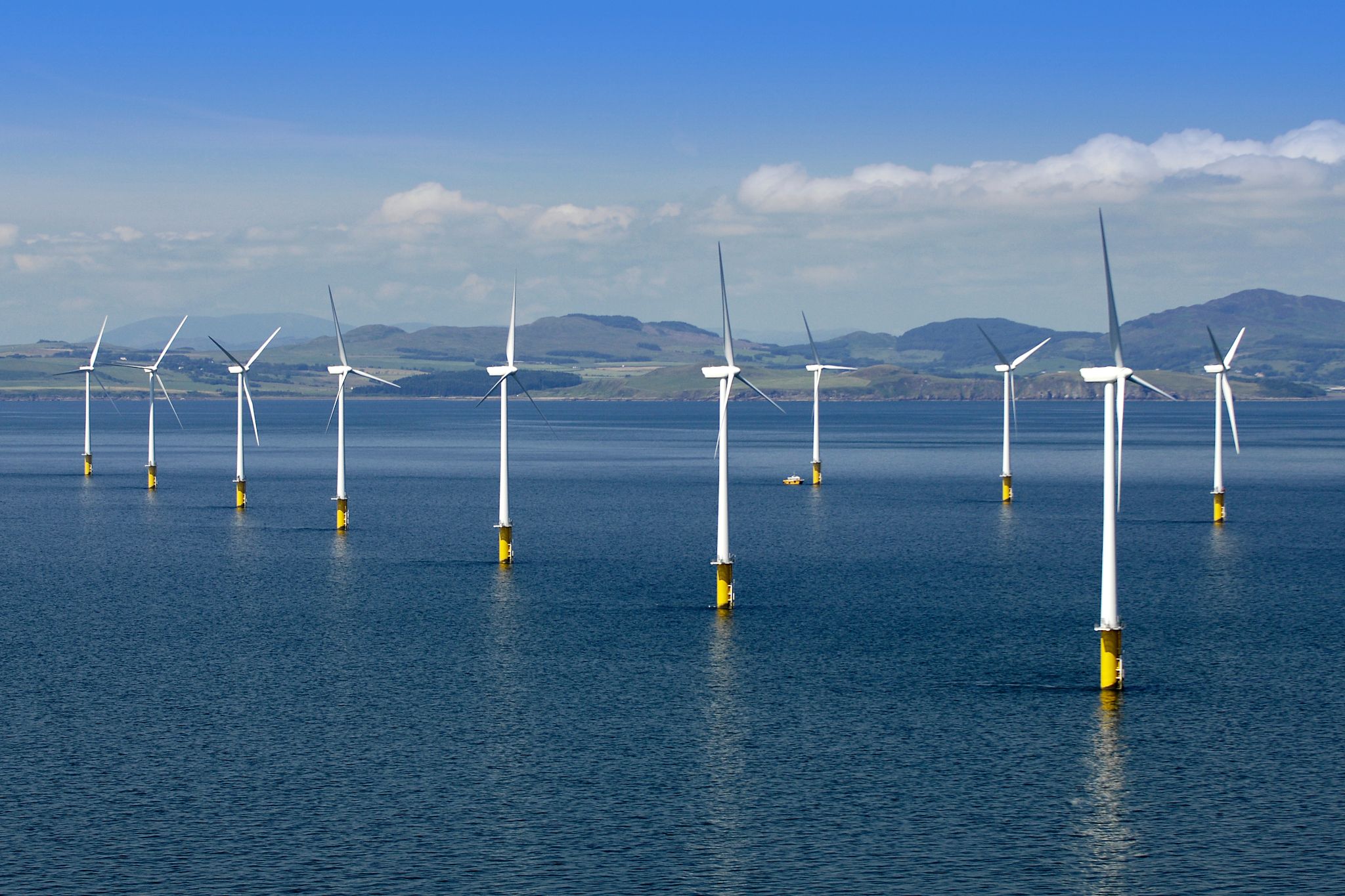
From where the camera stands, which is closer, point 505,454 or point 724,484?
point 724,484

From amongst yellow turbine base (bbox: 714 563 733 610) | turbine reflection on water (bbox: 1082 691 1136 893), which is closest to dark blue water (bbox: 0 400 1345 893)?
turbine reflection on water (bbox: 1082 691 1136 893)

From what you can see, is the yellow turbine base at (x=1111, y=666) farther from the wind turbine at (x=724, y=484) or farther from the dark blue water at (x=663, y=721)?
the wind turbine at (x=724, y=484)

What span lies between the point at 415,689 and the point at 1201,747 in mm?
30879

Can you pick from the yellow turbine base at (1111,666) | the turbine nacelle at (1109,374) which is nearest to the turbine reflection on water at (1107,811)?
the yellow turbine base at (1111,666)

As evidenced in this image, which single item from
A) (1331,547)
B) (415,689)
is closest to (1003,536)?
(1331,547)

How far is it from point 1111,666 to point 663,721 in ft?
61.2

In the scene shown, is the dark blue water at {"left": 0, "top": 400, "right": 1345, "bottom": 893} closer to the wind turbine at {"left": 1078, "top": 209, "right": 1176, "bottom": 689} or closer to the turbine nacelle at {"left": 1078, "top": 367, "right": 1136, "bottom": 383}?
the wind turbine at {"left": 1078, "top": 209, "right": 1176, "bottom": 689}

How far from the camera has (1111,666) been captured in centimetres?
6206

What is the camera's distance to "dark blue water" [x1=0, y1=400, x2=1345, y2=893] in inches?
1625

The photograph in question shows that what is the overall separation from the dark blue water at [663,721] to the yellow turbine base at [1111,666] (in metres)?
1.51

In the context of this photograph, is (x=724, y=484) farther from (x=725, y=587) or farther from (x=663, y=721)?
(x=663, y=721)

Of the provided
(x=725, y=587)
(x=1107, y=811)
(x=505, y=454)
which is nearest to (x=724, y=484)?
(x=725, y=587)

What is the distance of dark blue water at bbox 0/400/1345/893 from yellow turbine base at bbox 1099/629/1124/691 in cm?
151

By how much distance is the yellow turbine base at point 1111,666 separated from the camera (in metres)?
61.4
